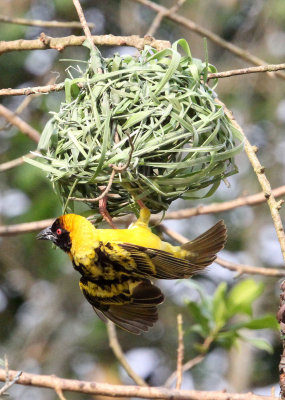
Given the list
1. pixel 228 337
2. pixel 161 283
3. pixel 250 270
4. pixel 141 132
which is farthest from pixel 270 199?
pixel 161 283

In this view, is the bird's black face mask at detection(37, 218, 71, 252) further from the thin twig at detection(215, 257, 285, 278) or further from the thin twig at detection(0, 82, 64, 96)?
the thin twig at detection(215, 257, 285, 278)

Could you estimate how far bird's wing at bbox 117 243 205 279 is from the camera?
2.56 metres

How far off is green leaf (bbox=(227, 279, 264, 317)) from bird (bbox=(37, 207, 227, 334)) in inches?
53.4

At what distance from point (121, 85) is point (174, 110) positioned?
0.66 ft

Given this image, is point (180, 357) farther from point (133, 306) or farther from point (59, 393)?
point (59, 393)

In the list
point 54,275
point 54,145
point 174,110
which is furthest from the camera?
point 54,275

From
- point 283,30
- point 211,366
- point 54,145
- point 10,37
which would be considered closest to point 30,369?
point 211,366

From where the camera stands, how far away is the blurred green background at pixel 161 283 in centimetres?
663

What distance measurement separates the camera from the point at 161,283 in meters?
6.89

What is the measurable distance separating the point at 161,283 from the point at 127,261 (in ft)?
14.1

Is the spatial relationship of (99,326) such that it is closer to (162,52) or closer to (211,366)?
(211,366)

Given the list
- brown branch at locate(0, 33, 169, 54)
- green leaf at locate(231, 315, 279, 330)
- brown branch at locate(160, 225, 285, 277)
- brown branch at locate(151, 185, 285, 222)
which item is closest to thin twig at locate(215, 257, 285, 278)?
brown branch at locate(160, 225, 285, 277)

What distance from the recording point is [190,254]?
2.86 m

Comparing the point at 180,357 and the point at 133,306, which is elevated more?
the point at 133,306
